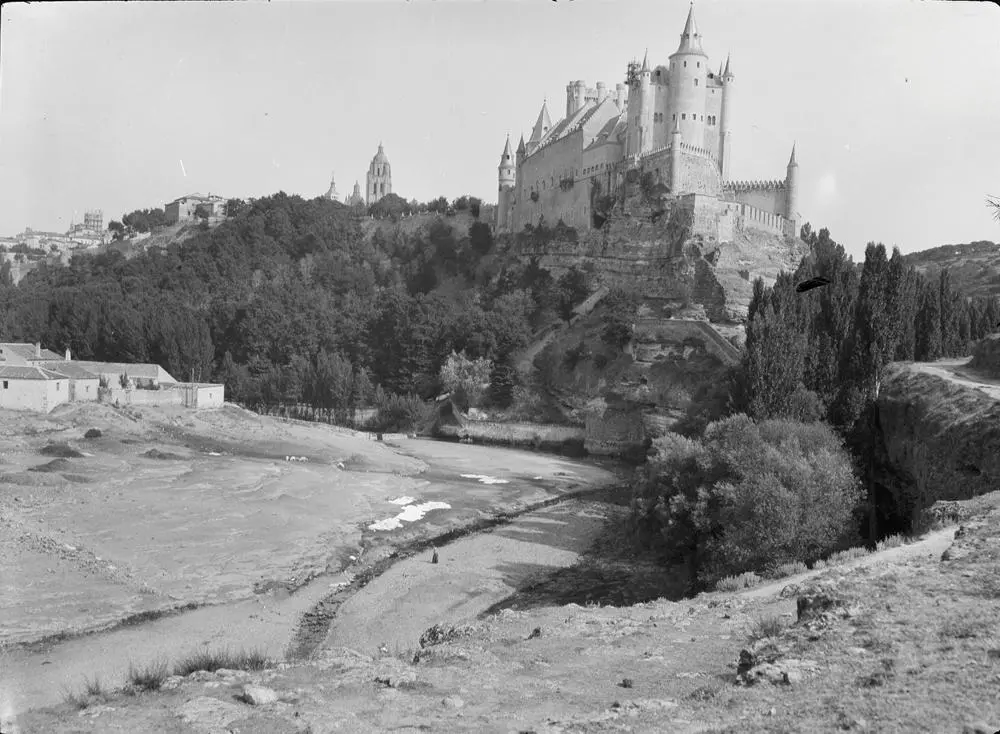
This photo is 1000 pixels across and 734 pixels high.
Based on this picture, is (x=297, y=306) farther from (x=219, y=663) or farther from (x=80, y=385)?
(x=219, y=663)

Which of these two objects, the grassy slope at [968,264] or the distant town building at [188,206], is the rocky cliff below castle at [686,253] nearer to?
the grassy slope at [968,264]

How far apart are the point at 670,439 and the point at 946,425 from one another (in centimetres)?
947

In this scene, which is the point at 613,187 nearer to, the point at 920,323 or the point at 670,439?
the point at 920,323

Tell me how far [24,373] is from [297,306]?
1360 inches

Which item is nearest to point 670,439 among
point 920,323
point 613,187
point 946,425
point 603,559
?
point 603,559

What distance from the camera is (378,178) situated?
444 ft

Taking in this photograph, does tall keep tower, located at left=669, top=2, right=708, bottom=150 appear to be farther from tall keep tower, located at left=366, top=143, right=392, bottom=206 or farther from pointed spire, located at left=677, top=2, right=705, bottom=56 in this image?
tall keep tower, located at left=366, top=143, right=392, bottom=206

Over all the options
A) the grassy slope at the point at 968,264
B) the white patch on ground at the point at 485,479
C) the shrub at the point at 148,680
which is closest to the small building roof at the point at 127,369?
the white patch on ground at the point at 485,479

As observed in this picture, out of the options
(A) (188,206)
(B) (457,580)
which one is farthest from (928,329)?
(A) (188,206)

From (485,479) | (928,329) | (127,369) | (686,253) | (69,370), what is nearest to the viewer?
(928,329)

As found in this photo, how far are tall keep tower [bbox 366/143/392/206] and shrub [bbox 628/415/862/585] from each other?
112 metres

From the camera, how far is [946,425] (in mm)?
22094

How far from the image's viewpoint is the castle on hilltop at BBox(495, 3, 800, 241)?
60906 mm

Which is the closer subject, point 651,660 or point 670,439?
point 651,660
